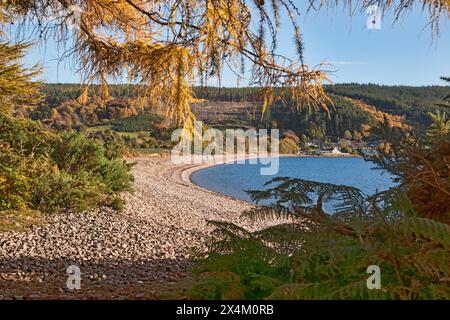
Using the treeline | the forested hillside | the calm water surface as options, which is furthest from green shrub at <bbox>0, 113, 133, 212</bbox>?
the treeline

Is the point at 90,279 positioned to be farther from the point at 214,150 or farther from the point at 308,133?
the point at 308,133

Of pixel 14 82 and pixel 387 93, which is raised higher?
pixel 387 93

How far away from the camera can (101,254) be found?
596 centimetres

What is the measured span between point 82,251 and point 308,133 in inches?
1726

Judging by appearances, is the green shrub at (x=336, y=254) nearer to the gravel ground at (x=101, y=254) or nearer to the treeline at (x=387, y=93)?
the gravel ground at (x=101, y=254)

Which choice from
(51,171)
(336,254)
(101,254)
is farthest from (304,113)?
(336,254)

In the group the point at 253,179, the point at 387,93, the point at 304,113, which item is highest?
the point at 387,93

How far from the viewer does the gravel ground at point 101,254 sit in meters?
4.08

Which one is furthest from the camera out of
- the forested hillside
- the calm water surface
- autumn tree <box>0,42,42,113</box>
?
the forested hillside

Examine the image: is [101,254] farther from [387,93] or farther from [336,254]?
[387,93]

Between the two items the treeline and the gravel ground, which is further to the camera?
the treeline

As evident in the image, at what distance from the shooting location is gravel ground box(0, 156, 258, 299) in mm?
4078

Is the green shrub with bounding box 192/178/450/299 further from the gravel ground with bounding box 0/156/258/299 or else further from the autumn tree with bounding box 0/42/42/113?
the autumn tree with bounding box 0/42/42/113
